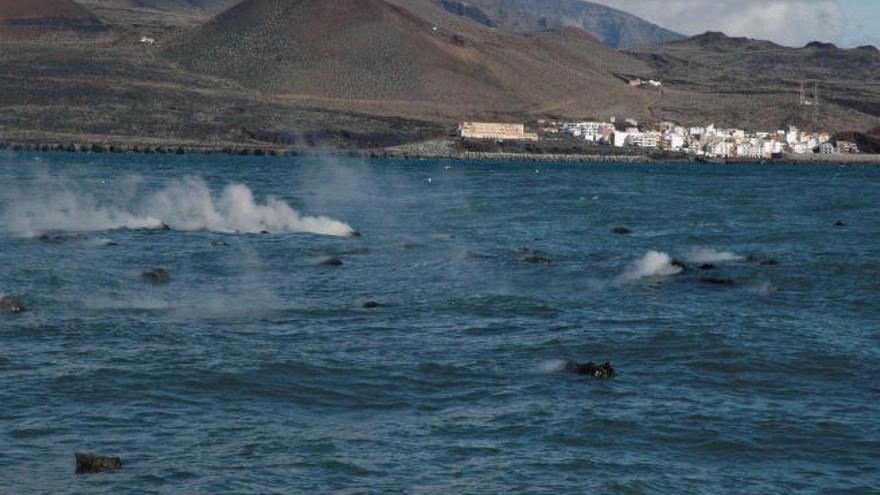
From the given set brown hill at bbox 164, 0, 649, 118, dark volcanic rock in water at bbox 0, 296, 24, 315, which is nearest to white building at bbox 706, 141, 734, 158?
brown hill at bbox 164, 0, 649, 118

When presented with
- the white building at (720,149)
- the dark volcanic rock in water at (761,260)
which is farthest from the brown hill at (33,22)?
the dark volcanic rock in water at (761,260)

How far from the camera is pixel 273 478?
12.7 meters

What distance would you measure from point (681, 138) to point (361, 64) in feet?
148

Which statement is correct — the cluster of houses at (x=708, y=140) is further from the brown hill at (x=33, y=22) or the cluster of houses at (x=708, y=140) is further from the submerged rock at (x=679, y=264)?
the submerged rock at (x=679, y=264)

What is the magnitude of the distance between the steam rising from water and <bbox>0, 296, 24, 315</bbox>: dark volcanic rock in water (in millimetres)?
16059

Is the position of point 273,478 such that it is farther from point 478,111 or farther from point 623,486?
point 478,111

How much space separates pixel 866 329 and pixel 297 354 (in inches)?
401

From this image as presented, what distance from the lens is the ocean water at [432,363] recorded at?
13312mm

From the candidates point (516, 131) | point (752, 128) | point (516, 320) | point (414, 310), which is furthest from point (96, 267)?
point (752, 128)

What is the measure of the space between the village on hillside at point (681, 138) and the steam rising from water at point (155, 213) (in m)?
97.3

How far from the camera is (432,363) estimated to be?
18078mm

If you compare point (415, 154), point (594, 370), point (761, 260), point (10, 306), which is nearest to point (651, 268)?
point (761, 260)

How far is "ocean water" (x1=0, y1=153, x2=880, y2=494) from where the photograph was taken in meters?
13.3

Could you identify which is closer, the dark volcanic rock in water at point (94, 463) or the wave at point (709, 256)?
the dark volcanic rock in water at point (94, 463)
